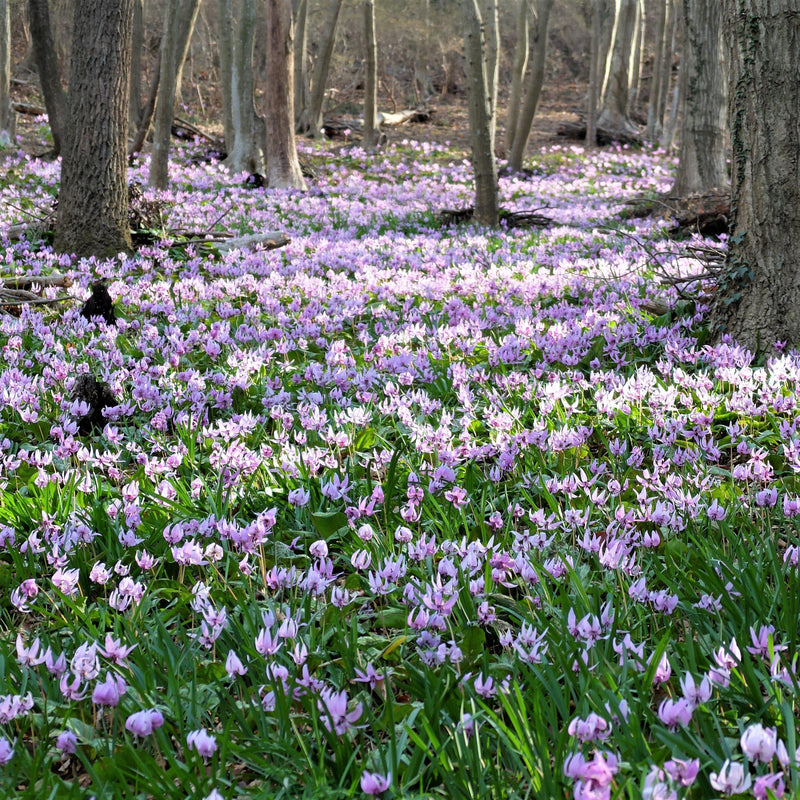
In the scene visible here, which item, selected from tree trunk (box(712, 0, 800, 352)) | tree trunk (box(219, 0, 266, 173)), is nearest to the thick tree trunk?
tree trunk (box(219, 0, 266, 173))

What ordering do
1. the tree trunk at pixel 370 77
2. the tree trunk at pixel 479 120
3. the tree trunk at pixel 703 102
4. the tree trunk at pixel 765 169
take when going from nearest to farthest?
the tree trunk at pixel 765 169 < the tree trunk at pixel 479 120 < the tree trunk at pixel 703 102 < the tree trunk at pixel 370 77

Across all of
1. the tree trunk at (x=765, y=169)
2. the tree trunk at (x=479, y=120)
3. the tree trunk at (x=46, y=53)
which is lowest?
the tree trunk at (x=765, y=169)

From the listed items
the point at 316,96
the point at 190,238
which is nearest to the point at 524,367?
the point at 190,238

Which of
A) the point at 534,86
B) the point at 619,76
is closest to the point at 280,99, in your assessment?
the point at 534,86

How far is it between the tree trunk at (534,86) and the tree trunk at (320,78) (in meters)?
5.58

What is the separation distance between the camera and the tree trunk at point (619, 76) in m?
25.3

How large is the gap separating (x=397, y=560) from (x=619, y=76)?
27.3m

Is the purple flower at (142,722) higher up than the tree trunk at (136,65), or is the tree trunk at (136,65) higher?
the tree trunk at (136,65)

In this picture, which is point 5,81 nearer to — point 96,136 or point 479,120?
point 96,136

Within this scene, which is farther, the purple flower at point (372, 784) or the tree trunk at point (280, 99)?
the tree trunk at point (280, 99)

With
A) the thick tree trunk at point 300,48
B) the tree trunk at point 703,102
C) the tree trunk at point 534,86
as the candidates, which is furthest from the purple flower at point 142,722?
the thick tree trunk at point 300,48

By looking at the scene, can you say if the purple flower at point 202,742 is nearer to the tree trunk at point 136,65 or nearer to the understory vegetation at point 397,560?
the understory vegetation at point 397,560

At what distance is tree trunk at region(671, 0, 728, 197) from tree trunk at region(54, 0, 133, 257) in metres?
8.07

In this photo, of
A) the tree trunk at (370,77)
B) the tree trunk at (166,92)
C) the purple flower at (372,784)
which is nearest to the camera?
the purple flower at (372,784)
